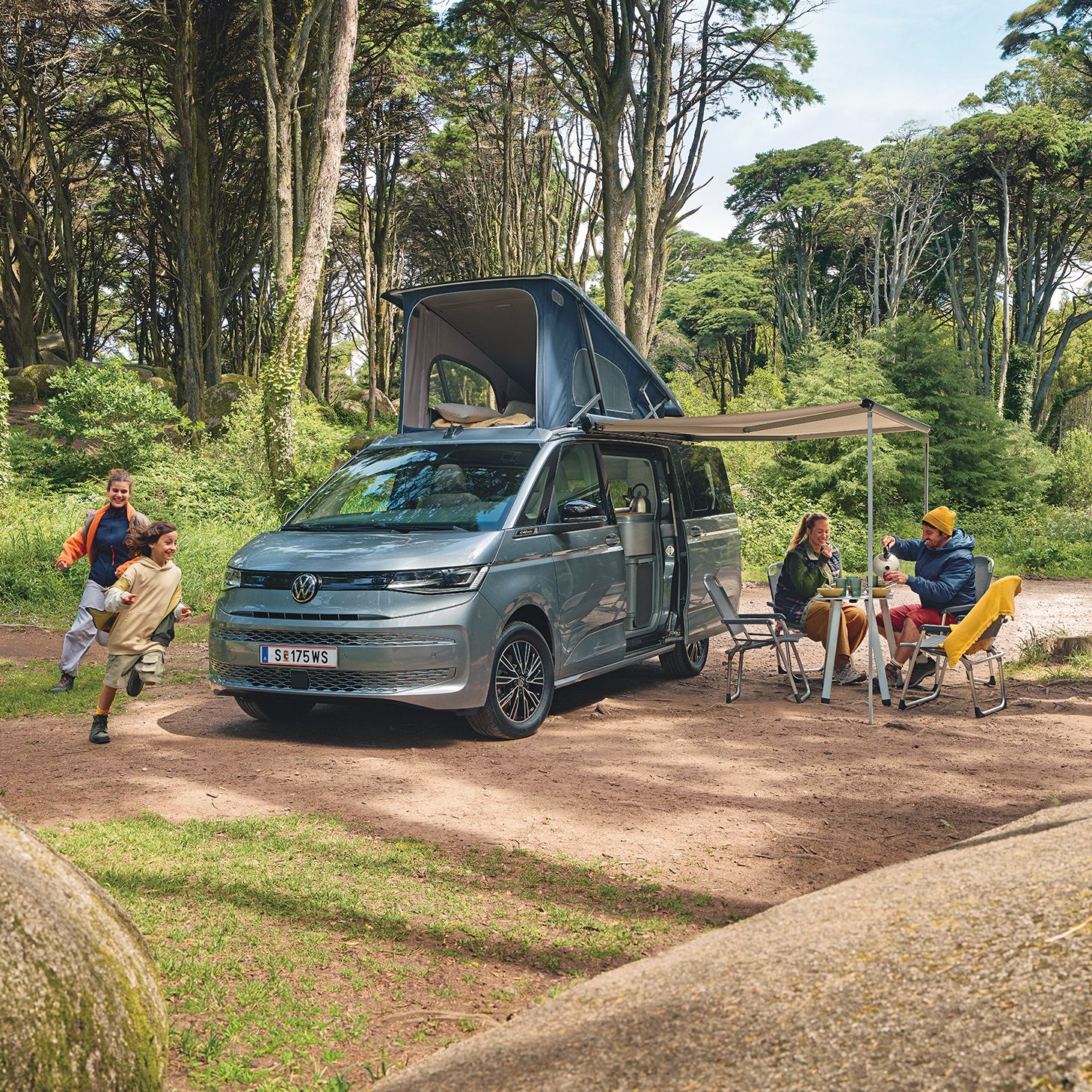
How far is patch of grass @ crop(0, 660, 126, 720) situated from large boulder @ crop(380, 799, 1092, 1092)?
638cm

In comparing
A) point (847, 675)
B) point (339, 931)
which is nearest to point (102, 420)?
point (847, 675)

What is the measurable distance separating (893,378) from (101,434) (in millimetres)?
18701

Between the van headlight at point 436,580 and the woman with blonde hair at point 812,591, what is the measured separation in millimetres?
3678

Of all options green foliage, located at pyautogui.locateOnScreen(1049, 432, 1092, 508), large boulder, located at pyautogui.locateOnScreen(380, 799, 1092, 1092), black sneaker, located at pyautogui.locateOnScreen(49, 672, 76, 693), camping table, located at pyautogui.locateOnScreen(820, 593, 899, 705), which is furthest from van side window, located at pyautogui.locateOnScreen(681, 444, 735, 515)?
green foliage, located at pyautogui.locateOnScreen(1049, 432, 1092, 508)

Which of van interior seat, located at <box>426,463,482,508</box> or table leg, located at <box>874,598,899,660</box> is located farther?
table leg, located at <box>874,598,899,660</box>

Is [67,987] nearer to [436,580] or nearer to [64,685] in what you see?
[436,580]

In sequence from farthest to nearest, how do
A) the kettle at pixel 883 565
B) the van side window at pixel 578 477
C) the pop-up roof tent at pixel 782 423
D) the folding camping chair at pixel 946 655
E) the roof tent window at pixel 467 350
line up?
1. the roof tent window at pixel 467 350
2. the kettle at pixel 883 565
3. the folding camping chair at pixel 946 655
4. the pop-up roof tent at pixel 782 423
5. the van side window at pixel 578 477

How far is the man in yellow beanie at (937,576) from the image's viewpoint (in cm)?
951

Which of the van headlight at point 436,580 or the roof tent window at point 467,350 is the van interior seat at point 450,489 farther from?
the roof tent window at point 467,350

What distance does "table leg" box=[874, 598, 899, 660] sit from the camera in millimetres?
9398

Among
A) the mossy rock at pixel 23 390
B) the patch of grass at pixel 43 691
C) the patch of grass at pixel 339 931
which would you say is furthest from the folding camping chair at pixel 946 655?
the mossy rock at pixel 23 390

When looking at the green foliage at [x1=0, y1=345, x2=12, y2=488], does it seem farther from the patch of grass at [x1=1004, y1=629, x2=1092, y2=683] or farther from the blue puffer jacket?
the patch of grass at [x1=1004, y1=629, x2=1092, y2=683]

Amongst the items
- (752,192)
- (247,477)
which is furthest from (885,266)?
(247,477)

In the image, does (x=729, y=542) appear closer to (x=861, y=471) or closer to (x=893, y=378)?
(x=861, y=471)
